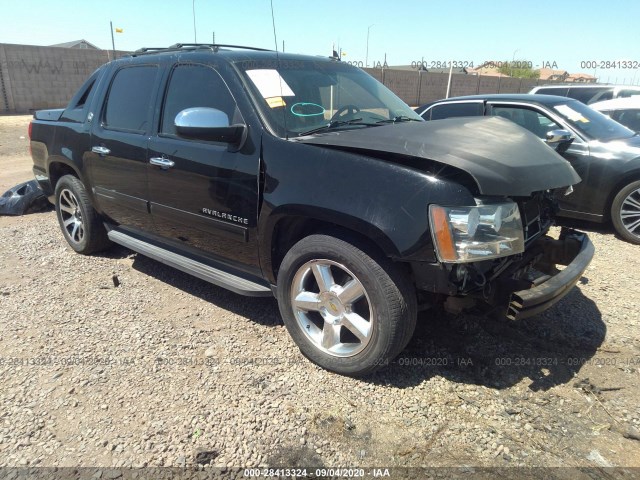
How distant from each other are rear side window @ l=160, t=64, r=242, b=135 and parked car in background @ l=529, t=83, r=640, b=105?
856cm

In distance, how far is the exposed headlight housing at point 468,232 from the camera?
2.28 m

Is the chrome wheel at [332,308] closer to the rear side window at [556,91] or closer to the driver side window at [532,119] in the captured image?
the driver side window at [532,119]

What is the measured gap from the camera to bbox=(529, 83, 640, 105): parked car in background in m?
9.91

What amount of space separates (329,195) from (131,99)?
2406mm

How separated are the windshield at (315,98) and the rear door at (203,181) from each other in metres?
0.23

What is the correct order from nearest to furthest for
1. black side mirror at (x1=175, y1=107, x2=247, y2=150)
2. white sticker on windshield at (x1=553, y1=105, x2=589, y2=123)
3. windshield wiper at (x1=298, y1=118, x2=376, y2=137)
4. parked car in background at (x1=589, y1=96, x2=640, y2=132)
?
black side mirror at (x1=175, y1=107, x2=247, y2=150), windshield wiper at (x1=298, y1=118, x2=376, y2=137), white sticker on windshield at (x1=553, y1=105, x2=589, y2=123), parked car in background at (x1=589, y1=96, x2=640, y2=132)

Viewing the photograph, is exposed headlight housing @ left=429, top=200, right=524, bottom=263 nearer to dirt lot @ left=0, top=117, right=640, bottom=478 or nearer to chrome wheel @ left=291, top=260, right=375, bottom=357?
chrome wheel @ left=291, top=260, right=375, bottom=357

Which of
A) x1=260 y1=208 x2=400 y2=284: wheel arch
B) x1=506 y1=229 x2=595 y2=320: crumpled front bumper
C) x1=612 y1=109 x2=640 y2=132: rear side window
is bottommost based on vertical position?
x1=506 y1=229 x2=595 y2=320: crumpled front bumper

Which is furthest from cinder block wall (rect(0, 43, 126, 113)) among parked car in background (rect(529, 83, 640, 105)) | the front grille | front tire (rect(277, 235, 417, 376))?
the front grille

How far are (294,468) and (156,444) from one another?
72cm

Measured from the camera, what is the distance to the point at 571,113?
5.78 m

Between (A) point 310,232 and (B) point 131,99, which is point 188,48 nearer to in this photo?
(B) point 131,99

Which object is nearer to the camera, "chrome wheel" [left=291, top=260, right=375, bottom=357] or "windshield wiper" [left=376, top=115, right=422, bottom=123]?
"chrome wheel" [left=291, top=260, right=375, bottom=357]

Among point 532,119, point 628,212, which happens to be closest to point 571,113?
point 532,119
